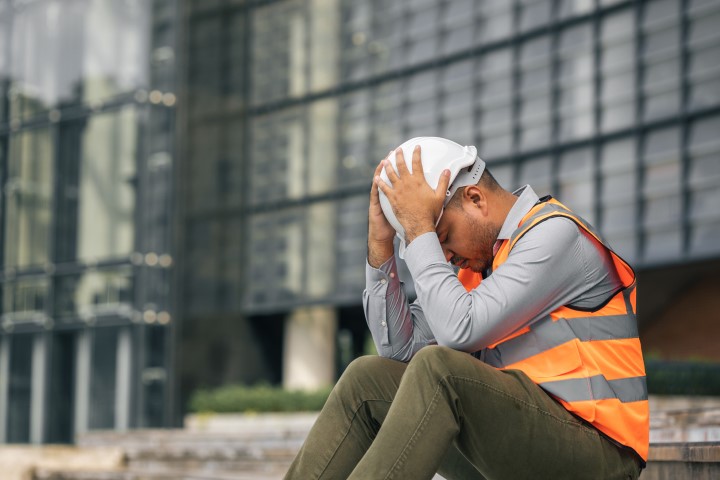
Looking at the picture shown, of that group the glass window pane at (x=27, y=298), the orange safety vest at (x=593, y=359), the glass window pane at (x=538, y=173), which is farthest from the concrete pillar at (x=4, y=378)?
the orange safety vest at (x=593, y=359)

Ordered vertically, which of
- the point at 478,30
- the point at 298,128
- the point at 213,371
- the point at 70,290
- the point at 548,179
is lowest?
the point at 213,371

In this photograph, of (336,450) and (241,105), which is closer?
(336,450)

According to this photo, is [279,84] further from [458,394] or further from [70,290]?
[458,394]

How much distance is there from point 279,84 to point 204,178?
2.63 metres

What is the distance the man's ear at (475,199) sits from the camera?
2789 mm

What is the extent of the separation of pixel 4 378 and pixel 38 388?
39.5 inches

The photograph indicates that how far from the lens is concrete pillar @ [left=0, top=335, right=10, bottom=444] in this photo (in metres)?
22.1

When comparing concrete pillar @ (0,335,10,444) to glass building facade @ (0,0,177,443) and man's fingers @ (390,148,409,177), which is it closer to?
glass building facade @ (0,0,177,443)

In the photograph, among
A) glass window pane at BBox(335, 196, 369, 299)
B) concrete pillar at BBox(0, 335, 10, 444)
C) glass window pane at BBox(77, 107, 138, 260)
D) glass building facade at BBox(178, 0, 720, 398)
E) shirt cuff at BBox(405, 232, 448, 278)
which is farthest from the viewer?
concrete pillar at BBox(0, 335, 10, 444)

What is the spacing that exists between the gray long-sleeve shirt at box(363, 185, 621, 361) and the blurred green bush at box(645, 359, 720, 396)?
1236 cm

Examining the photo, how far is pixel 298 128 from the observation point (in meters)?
21.8

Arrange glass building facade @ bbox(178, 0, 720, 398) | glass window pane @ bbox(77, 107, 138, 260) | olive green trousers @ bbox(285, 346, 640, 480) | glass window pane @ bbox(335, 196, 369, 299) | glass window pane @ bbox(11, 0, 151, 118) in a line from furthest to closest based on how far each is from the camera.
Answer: glass window pane @ bbox(11, 0, 151, 118) → glass window pane @ bbox(77, 107, 138, 260) → glass window pane @ bbox(335, 196, 369, 299) → glass building facade @ bbox(178, 0, 720, 398) → olive green trousers @ bbox(285, 346, 640, 480)

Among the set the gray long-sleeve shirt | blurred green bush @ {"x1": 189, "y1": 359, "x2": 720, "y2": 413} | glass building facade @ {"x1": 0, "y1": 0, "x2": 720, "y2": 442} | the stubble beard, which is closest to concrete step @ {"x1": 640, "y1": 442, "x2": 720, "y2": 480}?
the gray long-sleeve shirt

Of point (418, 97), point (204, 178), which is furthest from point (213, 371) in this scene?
point (418, 97)
